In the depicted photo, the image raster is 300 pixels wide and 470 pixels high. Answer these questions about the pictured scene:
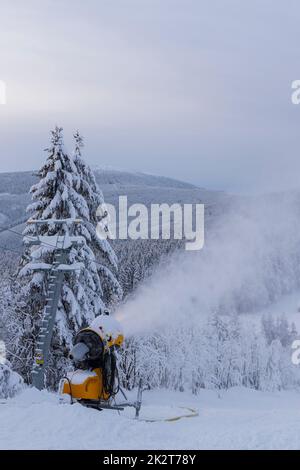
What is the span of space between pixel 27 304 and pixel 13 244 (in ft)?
519

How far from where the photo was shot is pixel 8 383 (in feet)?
77.5

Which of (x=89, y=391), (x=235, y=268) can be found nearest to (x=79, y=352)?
(x=89, y=391)

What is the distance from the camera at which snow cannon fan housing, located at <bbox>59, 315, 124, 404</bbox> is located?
44.2 ft

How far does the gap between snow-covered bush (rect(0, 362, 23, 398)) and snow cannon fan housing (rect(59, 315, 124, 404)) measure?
10540mm

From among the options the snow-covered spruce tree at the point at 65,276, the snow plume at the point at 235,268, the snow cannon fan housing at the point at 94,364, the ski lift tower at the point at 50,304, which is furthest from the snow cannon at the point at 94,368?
the snow-covered spruce tree at the point at 65,276

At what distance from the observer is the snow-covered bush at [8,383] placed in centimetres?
2334

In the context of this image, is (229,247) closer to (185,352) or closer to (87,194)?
(185,352)

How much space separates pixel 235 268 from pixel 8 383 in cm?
2843

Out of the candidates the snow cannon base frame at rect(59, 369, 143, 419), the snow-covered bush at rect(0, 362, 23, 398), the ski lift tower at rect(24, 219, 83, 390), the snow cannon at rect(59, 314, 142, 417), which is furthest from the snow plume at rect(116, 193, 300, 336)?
the snow cannon base frame at rect(59, 369, 143, 419)

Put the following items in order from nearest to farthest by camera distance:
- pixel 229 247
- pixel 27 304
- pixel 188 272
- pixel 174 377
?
pixel 27 304 → pixel 188 272 → pixel 229 247 → pixel 174 377

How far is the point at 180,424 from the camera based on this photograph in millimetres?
12117

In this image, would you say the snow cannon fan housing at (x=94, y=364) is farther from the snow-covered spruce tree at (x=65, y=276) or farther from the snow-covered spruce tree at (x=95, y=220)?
the snow-covered spruce tree at (x=95, y=220)

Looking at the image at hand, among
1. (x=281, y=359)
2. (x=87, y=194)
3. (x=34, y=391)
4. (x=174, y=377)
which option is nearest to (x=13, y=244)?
(x=281, y=359)

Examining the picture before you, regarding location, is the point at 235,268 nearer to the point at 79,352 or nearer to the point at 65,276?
the point at 65,276
